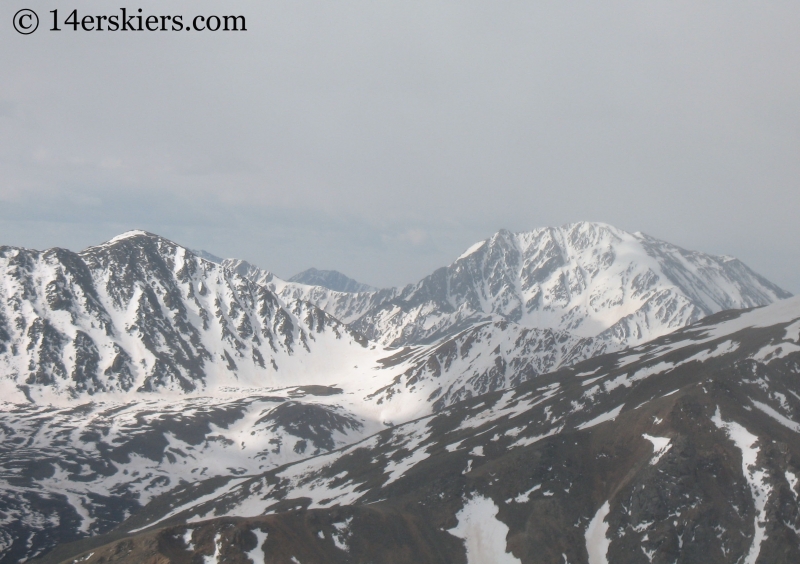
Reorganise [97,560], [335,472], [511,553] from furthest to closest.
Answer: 1. [335,472]
2. [511,553]
3. [97,560]

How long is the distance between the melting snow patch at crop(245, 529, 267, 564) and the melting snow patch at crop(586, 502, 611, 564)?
5605 centimetres

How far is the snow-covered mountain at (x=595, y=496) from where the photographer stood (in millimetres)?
104375

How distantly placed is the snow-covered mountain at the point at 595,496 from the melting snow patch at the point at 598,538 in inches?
9.5

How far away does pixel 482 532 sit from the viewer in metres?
122

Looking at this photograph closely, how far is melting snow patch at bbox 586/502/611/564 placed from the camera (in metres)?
111

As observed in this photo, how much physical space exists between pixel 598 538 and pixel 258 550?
59942 millimetres

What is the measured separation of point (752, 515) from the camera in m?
108

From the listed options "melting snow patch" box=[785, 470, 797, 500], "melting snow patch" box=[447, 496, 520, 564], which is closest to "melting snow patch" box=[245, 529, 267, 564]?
"melting snow patch" box=[447, 496, 520, 564]

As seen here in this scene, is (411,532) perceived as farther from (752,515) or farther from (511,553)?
(752,515)

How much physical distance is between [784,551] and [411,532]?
6173 centimetres

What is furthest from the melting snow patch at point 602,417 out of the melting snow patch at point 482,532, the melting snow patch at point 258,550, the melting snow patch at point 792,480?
the melting snow patch at point 258,550

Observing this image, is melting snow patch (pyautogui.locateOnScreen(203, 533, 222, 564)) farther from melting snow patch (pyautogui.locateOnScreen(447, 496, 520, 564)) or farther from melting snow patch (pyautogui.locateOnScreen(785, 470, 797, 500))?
melting snow patch (pyautogui.locateOnScreen(785, 470, 797, 500))

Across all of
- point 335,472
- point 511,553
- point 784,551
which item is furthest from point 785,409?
point 335,472

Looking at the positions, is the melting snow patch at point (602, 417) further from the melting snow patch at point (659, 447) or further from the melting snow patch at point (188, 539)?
the melting snow patch at point (188, 539)
